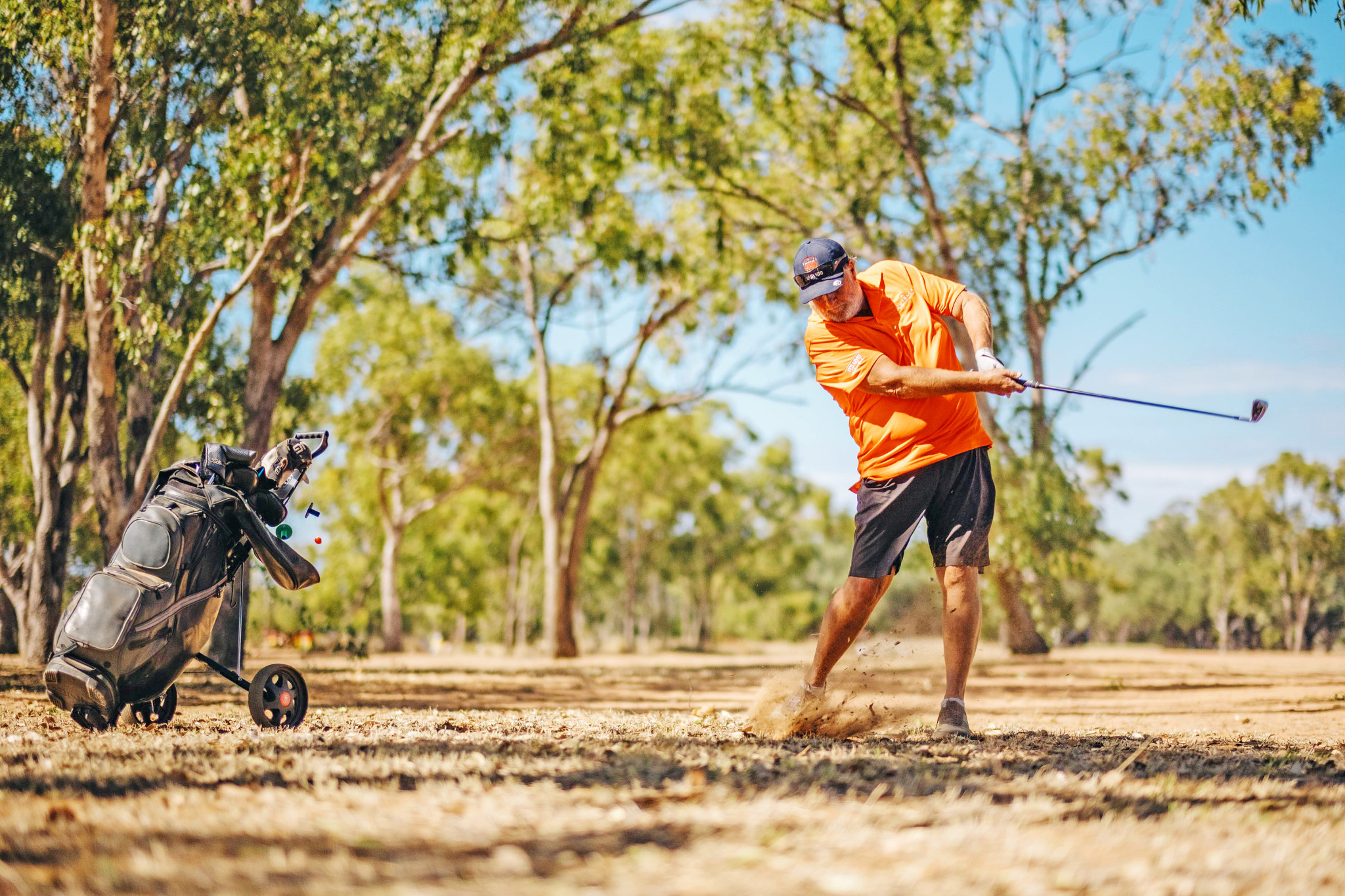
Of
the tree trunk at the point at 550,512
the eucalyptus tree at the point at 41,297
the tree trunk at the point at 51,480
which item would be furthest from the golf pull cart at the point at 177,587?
the tree trunk at the point at 550,512

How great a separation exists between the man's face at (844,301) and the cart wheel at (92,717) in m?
3.67

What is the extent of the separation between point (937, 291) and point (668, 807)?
10.3ft

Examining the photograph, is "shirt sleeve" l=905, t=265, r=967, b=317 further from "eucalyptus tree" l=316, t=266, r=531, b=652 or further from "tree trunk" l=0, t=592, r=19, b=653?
"eucalyptus tree" l=316, t=266, r=531, b=652

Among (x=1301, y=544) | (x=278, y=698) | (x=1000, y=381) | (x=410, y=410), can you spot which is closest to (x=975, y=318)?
(x=1000, y=381)

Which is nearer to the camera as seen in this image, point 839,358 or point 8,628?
point 839,358

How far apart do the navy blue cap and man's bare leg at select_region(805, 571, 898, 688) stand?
138cm

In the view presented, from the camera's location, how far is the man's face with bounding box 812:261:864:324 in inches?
200

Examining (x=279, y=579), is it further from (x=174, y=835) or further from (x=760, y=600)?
(x=760, y=600)

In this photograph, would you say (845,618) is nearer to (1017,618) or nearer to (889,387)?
→ (889,387)

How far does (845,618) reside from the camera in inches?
198

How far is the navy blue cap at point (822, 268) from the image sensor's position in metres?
4.96

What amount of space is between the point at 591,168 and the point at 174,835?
48.7ft

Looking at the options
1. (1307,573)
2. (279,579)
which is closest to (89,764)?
(279,579)

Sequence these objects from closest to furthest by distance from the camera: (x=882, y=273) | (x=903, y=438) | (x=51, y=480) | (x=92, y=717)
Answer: (x=92, y=717)
(x=903, y=438)
(x=882, y=273)
(x=51, y=480)
